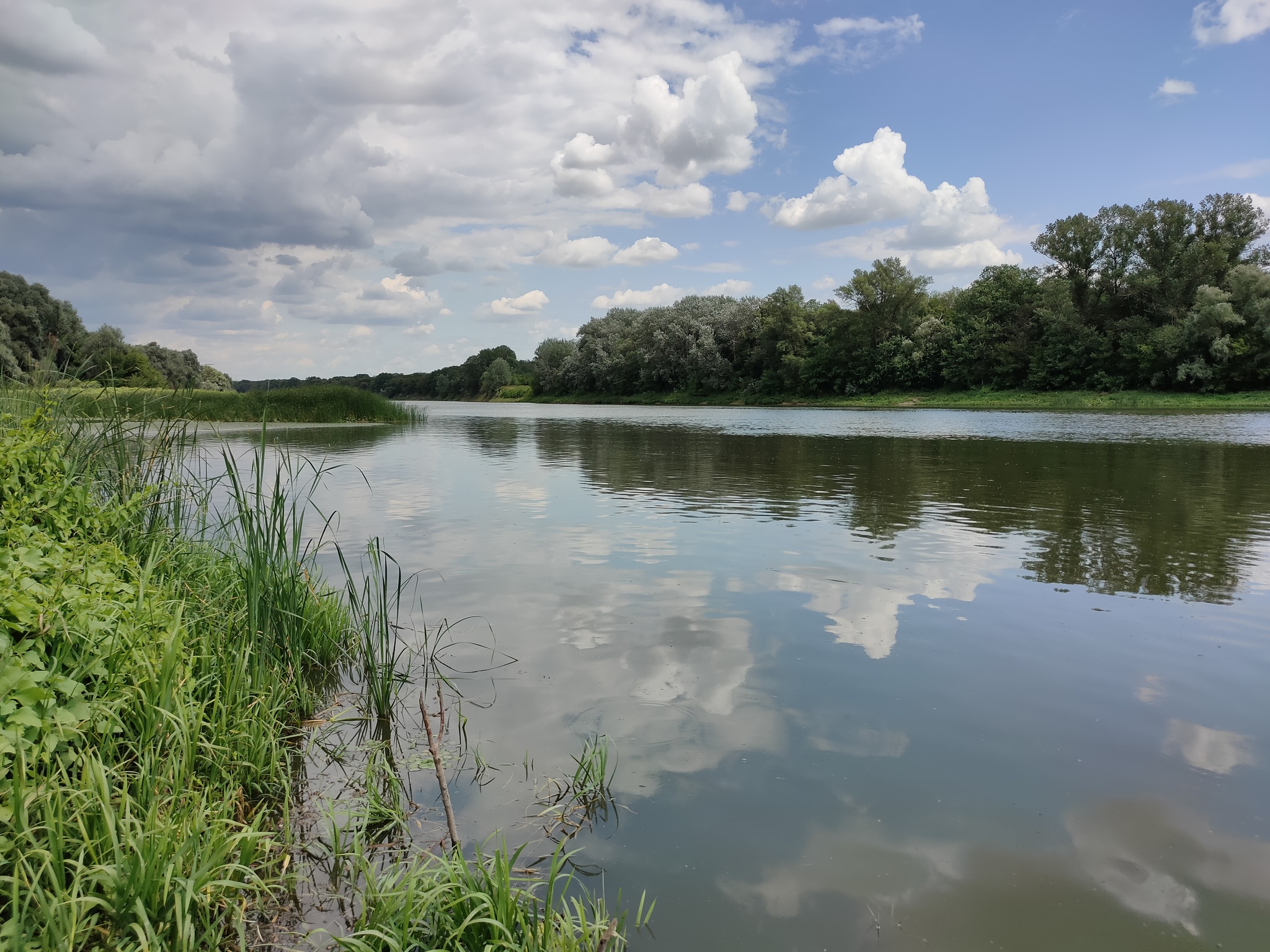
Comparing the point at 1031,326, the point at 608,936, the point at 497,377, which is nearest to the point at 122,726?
the point at 608,936

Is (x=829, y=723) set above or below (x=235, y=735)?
below

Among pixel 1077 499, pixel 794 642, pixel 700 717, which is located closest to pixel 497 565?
pixel 794 642

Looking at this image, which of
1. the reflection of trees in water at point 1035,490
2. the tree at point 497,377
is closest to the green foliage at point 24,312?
the reflection of trees in water at point 1035,490

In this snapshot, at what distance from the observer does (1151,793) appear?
14.3ft

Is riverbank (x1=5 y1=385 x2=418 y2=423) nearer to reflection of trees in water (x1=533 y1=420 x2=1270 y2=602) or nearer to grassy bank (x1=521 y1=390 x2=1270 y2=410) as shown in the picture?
reflection of trees in water (x1=533 y1=420 x2=1270 y2=602)

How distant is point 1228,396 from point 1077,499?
51.9 meters

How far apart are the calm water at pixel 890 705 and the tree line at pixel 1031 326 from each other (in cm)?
3528

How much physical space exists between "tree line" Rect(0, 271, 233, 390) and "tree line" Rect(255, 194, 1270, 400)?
13799 mm

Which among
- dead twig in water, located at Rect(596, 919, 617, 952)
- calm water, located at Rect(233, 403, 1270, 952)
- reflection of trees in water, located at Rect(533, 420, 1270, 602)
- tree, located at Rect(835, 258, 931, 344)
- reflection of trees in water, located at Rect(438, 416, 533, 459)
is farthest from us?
tree, located at Rect(835, 258, 931, 344)

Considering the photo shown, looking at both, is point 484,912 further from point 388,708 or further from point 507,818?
point 388,708

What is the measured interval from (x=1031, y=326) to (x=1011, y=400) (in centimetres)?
825

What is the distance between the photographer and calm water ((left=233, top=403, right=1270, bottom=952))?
3541 millimetres

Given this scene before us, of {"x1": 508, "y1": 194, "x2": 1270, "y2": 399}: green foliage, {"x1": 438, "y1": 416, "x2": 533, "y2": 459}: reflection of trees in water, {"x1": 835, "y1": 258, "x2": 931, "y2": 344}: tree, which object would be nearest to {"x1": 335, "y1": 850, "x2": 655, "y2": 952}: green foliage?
{"x1": 438, "y1": 416, "x2": 533, "y2": 459}: reflection of trees in water

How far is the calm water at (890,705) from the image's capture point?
3541 millimetres
